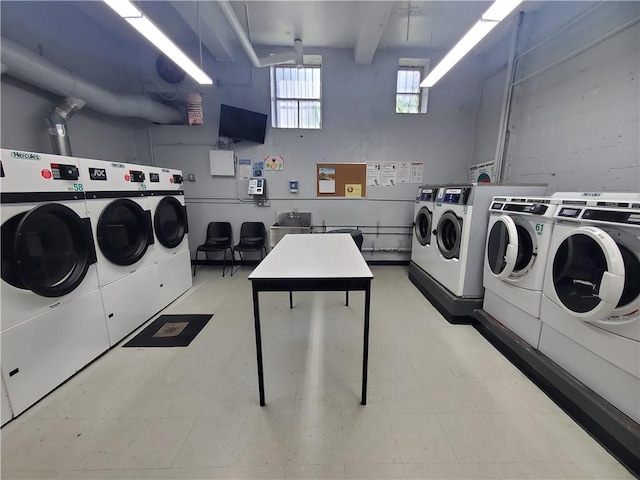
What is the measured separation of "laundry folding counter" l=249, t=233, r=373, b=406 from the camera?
143cm

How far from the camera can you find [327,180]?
170 inches

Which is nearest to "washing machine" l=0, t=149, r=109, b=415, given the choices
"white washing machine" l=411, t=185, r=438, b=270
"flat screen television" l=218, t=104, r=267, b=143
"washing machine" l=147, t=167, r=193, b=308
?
"washing machine" l=147, t=167, r=193, b=308

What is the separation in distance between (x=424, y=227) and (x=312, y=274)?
2613 millimetres

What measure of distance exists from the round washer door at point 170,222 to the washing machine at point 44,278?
87cm

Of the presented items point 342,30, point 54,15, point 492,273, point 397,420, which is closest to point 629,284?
point 492,273

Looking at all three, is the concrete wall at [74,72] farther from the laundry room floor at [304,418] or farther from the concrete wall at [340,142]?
the laundry room floor at [304,418]

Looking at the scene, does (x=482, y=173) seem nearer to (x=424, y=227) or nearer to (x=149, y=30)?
(x=424, y=227)

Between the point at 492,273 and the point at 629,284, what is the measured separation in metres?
1.06

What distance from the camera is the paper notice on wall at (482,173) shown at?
3.72 metres

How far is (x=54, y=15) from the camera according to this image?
281 cm

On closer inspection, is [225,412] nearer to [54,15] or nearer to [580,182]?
[580,182]

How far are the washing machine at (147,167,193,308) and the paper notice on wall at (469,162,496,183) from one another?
4.43 metres

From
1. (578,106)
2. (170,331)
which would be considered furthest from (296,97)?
(170,331)

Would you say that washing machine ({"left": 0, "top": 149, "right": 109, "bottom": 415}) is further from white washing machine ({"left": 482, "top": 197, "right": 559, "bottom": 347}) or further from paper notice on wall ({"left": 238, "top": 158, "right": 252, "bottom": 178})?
white washing machine ({"left": 482, "top": 197, "right": 559, "bottom": 347})
